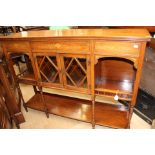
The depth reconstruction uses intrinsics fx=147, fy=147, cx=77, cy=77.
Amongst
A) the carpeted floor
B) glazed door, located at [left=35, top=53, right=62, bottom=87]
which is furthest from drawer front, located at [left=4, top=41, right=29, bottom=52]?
the carpeted floor

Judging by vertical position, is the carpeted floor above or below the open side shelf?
below

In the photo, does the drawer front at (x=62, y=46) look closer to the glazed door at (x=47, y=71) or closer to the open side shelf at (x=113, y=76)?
the glazed door at (x=47, y=71)

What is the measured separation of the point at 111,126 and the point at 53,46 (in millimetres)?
1169

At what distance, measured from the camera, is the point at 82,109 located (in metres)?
2.08

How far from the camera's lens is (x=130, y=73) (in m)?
1.80

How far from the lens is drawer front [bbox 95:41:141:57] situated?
1.22m

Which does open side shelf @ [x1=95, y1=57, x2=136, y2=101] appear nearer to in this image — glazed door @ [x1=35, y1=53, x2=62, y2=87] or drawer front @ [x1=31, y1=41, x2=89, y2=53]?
drawer front @ [x1=31, y1=41, x2=89, y2=53]

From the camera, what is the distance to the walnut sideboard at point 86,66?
1281 mm

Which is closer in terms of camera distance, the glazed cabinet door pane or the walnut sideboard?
the walnut sideboard

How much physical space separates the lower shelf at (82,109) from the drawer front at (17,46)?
36.7 inches

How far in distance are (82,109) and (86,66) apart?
800 mm
